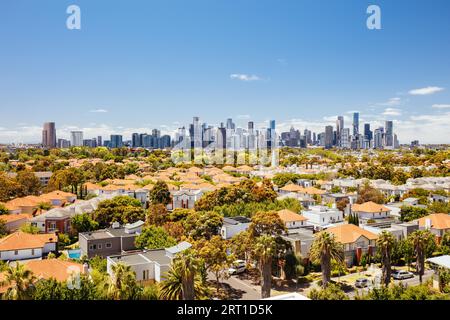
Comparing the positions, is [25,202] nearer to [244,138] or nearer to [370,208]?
[370,208]

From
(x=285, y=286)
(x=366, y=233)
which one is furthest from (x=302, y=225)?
(x=285, y=286)

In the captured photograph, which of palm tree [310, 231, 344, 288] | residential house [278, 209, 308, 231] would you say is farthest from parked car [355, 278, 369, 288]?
residential house [278, 209, 308, 231]

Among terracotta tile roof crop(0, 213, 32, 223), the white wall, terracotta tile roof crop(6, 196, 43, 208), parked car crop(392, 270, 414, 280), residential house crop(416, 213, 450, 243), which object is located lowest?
parked car crop(392, 270, 414, 280)

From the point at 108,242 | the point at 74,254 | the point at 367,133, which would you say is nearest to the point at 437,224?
the point at 108,242

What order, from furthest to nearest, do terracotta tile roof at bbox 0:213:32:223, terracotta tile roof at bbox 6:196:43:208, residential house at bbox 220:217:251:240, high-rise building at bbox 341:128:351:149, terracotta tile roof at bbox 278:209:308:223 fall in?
1. high-rise building at bbox 341:128:351:149
2. terracotta tile roof at bbox 6:196:43:208
3. terracotta tile roof at bbox 278:209:308:223
4. terracotta tile roof at bbox 0:213:32:223
5. residential house at bbox 220:217:251:240

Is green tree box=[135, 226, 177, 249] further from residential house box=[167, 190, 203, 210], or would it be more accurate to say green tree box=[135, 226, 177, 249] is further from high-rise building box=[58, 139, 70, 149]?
high-rise building box=[58, 139, 70, 149]

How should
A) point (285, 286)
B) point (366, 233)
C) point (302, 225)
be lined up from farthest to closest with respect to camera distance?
point (302, 225) → point (366, 233) → point (285, 286)
